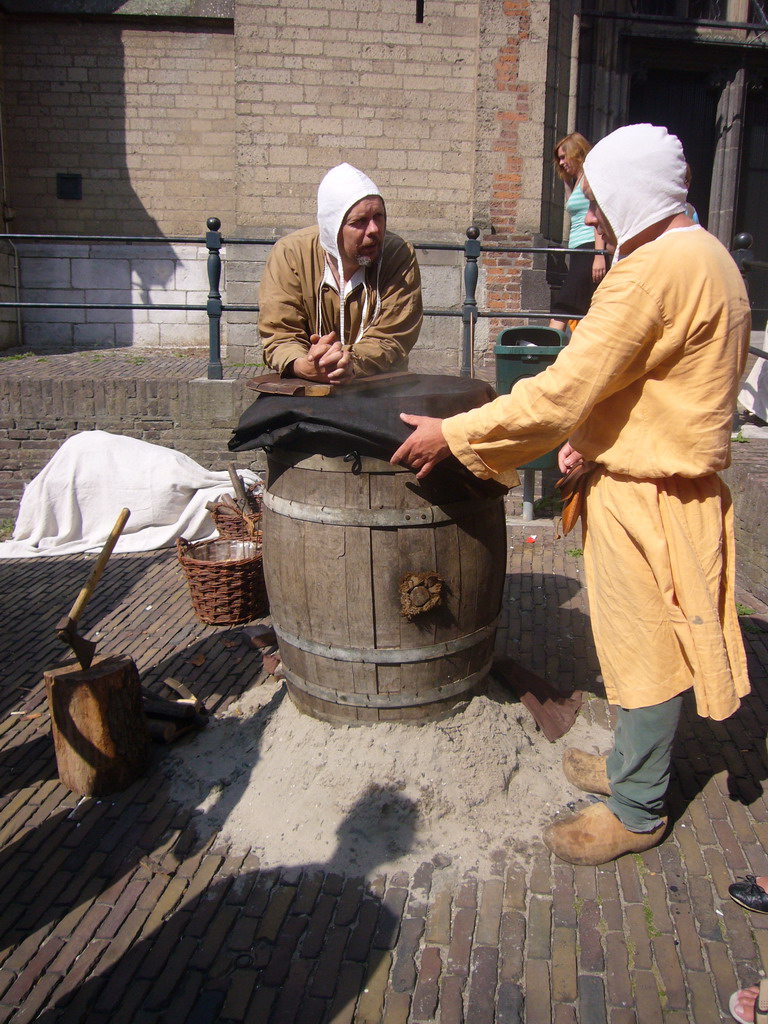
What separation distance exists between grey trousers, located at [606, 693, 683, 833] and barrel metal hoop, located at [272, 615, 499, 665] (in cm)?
60

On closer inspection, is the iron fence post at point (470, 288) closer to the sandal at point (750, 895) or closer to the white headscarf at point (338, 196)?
the white headscarf at point (338, 196)

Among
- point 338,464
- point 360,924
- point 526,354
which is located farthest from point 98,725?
point 526,354

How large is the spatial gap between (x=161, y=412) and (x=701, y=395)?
15.6 feet

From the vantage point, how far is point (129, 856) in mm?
2559

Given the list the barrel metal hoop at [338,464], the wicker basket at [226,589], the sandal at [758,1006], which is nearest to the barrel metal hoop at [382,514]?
the barrel metal hoop at [338,464]

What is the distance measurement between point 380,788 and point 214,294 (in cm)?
444

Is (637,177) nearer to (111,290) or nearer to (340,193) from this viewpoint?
(340,193)

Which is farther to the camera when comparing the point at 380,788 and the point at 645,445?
the point at 380,788

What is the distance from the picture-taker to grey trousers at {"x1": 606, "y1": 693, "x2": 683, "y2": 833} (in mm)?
2321

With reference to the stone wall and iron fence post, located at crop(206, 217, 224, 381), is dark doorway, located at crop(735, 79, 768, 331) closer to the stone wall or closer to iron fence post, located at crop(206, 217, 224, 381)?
the stone wall

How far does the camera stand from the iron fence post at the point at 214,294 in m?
6.00

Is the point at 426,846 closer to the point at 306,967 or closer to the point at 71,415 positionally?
the point at 306,967

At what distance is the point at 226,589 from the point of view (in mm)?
4254

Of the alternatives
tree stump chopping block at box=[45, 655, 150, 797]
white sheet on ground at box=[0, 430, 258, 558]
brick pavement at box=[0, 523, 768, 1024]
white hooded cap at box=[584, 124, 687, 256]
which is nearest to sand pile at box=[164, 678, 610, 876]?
brick pavement at box=[0, 523, 768, 1024]
